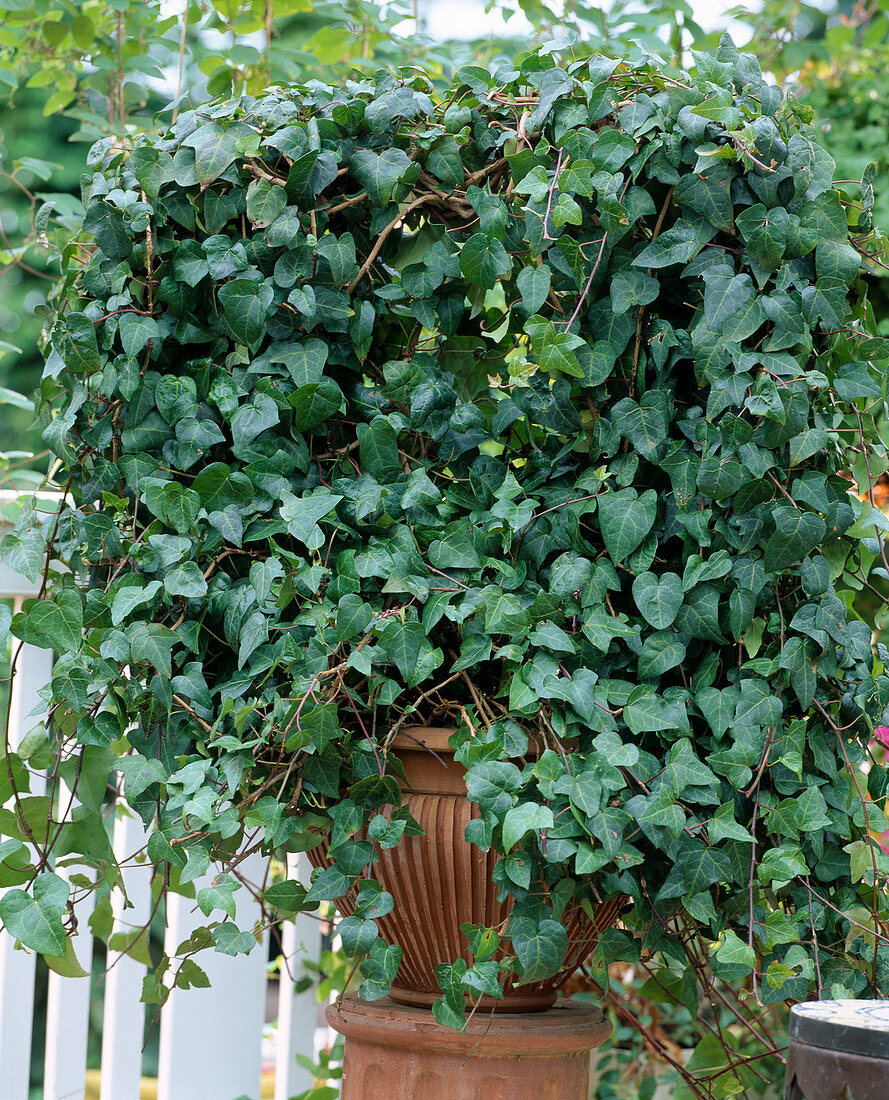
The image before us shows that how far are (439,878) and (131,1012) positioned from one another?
0.69 meters

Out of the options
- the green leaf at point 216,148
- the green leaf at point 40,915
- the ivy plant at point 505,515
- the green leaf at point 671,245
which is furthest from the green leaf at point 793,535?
the green leaf at point 40,915

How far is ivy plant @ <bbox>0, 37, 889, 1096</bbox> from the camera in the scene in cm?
86

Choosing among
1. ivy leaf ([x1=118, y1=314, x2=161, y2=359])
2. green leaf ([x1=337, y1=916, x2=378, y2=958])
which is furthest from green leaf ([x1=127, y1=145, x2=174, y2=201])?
green leaf ([x1=337, y1=916, x2=378, y2=958])

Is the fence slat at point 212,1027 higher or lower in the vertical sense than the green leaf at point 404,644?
lower

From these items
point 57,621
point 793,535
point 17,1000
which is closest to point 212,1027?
point 17,1000

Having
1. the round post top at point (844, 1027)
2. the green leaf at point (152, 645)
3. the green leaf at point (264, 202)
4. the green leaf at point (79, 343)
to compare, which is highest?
the green leaf at point (264, 202)

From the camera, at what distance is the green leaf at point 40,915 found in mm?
865

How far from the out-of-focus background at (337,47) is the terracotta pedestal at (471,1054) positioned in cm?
89

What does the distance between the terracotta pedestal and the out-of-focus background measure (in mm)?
894

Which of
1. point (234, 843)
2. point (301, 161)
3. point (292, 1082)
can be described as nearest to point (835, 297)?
point (301, 161)

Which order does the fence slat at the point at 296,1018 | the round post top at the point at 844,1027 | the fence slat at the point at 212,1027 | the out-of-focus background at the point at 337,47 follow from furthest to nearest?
the out-of-focus background at the point at 337,47
the fence slat at the point at 296,1018
the fence slat at the point at 212,1027
the round post top at the point at 844,1027

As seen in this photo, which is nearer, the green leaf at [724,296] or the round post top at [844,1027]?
the round post top at [844,1027]

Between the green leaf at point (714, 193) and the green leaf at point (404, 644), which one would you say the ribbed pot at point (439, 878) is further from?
the green leaf at point (714, 193)

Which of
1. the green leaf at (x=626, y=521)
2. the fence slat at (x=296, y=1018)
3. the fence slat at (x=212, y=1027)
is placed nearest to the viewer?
the green leaf at (x=626, y=521)
